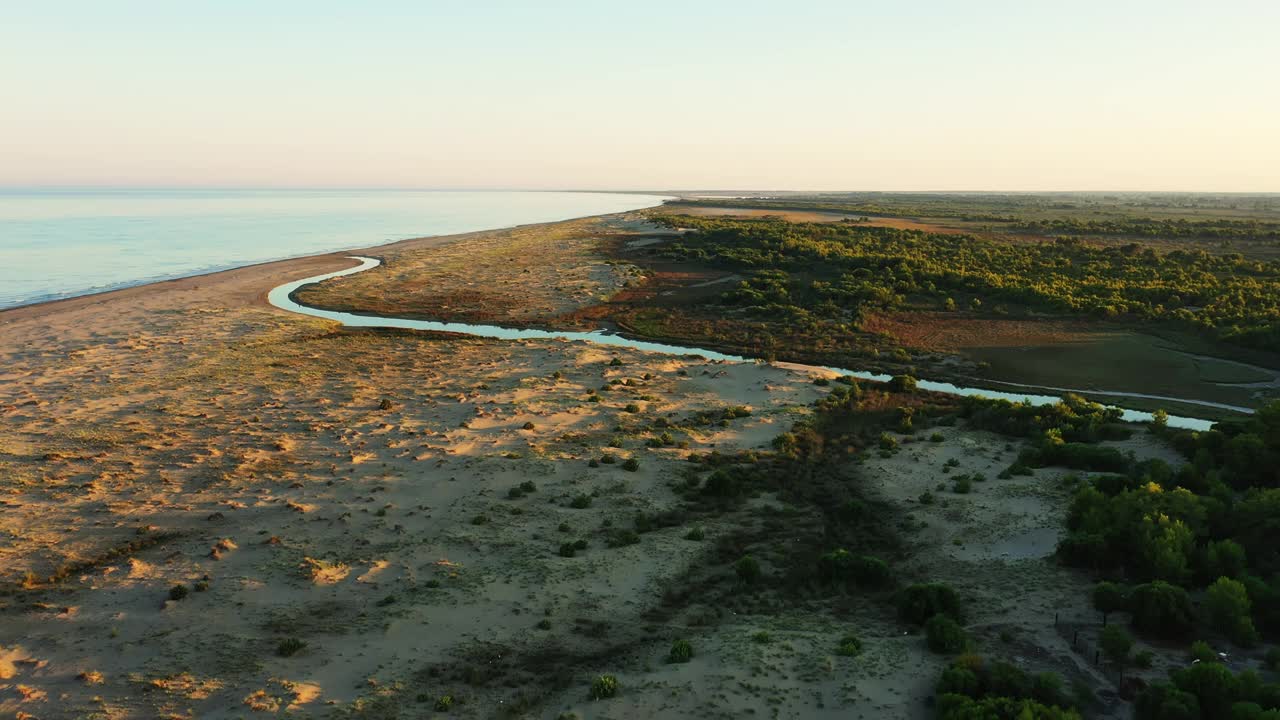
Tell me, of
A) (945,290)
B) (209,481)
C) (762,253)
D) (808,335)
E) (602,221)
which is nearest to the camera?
(209,481)

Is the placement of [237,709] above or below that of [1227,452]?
below

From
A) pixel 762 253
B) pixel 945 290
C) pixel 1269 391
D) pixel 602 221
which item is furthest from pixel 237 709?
pixel 602 221

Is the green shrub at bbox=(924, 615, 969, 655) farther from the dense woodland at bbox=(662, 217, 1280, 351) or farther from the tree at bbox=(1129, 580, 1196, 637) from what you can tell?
the dense woodland at bbox=(662, 217, 1280, 351)

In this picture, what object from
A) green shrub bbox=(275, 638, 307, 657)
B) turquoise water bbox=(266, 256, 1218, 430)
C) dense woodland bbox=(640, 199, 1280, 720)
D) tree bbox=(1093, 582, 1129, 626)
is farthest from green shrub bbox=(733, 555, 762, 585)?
turquoise water bbox=(266, 256, 1218, 430)

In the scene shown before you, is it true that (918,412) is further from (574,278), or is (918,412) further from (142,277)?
(142,277)

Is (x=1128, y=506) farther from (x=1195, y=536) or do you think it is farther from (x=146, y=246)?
(x=146, y=246)

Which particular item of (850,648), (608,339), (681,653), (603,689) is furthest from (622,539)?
(608,339)

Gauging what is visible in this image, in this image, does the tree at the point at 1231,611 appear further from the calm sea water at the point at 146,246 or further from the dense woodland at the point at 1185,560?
the calm sea water at the point at 146,246
